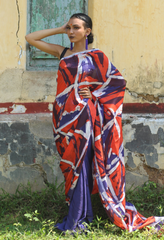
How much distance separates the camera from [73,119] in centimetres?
244

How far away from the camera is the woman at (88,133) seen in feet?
7.83

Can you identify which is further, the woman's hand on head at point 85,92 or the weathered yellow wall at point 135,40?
the weathered yellow wall at point 135,40

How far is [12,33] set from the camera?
327cm

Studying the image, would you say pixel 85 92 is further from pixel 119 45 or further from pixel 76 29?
pixel 119 45

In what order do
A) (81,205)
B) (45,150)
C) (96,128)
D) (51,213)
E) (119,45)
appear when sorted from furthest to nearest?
(119,45) → (45,150) → (51,213) → (96,128) → (81,205)

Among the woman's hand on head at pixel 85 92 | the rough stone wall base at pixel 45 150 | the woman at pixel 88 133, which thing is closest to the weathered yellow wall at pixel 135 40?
the rough stone wall base at pixel 45 150

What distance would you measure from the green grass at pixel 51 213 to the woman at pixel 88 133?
0.10 meters

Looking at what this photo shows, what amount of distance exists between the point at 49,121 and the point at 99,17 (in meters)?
1.35

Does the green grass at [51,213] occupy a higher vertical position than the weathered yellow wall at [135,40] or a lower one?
lower

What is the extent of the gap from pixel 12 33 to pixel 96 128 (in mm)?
1634

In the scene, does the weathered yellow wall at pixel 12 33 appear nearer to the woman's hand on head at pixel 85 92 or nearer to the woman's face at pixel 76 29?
the woman's face at pixel 76 29

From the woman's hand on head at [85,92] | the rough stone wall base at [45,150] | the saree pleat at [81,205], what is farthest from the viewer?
the rough stone wall base at [45,150]

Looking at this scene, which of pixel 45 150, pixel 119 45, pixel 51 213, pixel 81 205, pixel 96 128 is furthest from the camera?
pixel 119 45

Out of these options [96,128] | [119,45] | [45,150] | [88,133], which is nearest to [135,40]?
[119,45]
